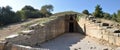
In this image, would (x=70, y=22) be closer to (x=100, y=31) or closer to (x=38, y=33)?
(x=100, y=31)

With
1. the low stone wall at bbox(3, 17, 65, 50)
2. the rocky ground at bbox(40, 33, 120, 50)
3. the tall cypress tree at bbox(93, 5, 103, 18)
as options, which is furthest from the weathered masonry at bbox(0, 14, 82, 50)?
the tall cypress tree at bbox(93, 5, 103, 18)

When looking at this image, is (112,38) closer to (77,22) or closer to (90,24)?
(90,24)

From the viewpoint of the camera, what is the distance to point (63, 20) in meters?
15.3

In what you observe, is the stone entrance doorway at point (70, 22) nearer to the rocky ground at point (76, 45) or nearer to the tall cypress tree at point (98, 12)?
the rocky ground at point (76, 45)

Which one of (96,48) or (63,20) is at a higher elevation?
(63,20)

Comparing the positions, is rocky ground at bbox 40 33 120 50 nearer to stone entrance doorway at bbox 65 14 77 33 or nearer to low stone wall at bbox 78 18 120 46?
low stone wall at bbox 78 18 120 46

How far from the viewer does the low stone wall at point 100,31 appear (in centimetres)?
914

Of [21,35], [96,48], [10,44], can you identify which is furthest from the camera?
[96,48]

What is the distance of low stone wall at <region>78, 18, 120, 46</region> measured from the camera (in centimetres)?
914

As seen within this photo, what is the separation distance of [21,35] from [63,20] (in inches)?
296

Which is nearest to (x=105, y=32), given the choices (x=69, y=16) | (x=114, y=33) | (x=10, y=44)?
(x=114, y=33)

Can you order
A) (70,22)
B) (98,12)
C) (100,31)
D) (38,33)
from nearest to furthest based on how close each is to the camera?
(38,33) → (100,31) → (70,22) → (98,12)

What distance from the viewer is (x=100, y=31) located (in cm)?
1064

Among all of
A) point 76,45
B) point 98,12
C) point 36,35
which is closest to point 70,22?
point 76,45
